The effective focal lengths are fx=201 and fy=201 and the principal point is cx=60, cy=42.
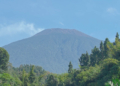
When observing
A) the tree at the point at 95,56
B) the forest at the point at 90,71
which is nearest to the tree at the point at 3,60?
the forest at the point at 90,71

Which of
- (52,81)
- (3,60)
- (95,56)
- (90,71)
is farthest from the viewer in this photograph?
(52,81)

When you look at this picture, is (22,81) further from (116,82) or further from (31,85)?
(116,82)

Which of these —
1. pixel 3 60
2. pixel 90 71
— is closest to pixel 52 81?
pixel 3 60

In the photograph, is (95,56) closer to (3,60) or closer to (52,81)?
(52,81)

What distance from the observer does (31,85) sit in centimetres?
2883

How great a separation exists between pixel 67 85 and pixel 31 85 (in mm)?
7191

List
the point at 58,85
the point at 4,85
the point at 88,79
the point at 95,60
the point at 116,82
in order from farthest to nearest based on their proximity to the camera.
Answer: the point at 58,85, the point at 95,60, the point at 88,79, the point at 4,85, the point at 116,82

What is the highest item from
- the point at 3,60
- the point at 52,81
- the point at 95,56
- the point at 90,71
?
the point at 95,56

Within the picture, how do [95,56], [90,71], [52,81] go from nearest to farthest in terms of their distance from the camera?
[90,71], [95,56], [52,81]

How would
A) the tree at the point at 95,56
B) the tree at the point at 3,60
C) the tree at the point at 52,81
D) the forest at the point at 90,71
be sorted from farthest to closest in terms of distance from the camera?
the tree at the point at 52,81
the tree at the point at 3,60
the tree at the point at 95,56
the forest at the point at 90,71

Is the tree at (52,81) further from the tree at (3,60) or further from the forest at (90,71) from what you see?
the tree at (3,60)

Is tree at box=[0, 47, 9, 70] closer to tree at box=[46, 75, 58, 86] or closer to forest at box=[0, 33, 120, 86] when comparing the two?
forest at box=[0, 33, 120, 86]

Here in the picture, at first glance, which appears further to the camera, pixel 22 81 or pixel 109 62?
pixel 22 81

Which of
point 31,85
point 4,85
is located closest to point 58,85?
point 31,85
